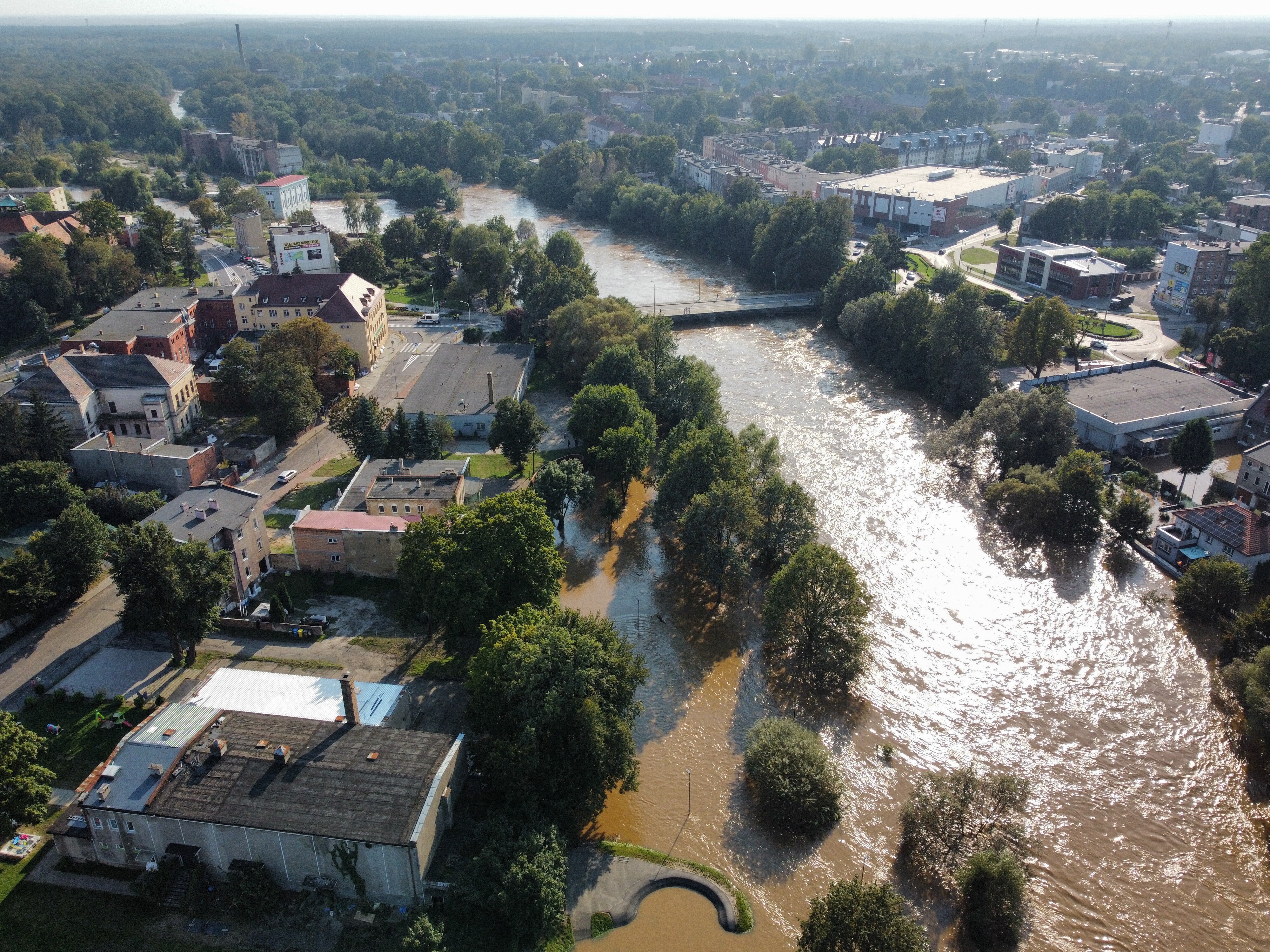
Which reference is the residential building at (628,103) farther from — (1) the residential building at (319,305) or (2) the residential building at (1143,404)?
(2) the residential building at (1143,404)

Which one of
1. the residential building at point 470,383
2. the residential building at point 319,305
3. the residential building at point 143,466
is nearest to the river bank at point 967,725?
the residential building at point 470,383

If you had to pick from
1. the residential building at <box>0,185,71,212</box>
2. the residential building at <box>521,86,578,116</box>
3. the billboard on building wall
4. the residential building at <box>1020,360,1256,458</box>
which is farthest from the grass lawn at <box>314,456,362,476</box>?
the residential building at <box>521,86,578,116</box>

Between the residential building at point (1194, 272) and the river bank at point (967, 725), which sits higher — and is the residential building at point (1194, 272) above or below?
above

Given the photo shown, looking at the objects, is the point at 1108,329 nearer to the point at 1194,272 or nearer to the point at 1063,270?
the point at 1063,270

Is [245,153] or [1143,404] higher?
[245,153]

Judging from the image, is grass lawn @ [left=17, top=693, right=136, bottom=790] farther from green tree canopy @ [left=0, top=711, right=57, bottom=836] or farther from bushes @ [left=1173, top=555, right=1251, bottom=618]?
bushes @ [left=1173, top=555, right=1251, bottom=618]

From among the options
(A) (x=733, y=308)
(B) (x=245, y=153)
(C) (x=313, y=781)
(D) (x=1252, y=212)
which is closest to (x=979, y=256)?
(D) (x=1252, y=212)
